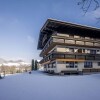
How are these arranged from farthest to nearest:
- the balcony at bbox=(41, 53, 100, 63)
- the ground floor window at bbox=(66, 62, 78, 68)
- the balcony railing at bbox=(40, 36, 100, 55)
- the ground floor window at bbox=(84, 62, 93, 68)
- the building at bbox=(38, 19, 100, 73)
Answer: the ground floor window at bbox=(84, 62, 93, 68) < the ground floor window at bbox=(66, 62, 78, 68) < the balcony railing at bbox=(40, 36, 100, 55) < the building at bbox=(38, 19, 100, 73) < the balcony at bbox=(41, 53, 100, 63)

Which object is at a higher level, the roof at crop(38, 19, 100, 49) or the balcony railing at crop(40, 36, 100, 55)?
the roof at crop(38, 19, 100, 49)

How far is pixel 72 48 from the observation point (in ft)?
88.1

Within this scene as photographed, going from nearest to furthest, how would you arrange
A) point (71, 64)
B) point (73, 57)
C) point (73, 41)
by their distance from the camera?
point (73, 57), point (71, 64), point (73, 41)

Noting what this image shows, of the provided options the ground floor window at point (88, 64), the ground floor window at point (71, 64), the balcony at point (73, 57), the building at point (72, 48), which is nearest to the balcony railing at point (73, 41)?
the building at point (72, 48)

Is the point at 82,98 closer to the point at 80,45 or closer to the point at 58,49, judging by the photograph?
the point at 58,49

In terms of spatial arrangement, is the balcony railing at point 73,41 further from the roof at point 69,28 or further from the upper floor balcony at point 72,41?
the roof at point 69,28

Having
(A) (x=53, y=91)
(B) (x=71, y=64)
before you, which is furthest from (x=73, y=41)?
(A) (x=53, y=91)

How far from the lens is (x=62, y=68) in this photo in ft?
80.7

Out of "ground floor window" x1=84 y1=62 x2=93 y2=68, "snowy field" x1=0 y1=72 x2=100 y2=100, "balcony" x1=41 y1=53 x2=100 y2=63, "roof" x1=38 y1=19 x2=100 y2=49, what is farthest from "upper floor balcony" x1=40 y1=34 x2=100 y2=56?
"snowy field" x1=0 y1=72 x2=100 y2=100

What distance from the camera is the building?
2433 centimetres

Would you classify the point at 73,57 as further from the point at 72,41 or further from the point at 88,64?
the point at 88,64

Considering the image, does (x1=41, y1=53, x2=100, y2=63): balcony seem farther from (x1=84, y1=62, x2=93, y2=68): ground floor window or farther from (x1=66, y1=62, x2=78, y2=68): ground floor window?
(x1=66, y1=62, x2=78, y2=68): ground floor window

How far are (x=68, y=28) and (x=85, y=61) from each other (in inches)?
312

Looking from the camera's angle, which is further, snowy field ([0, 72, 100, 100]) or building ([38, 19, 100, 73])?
building ([38, 19, 100, 73])
